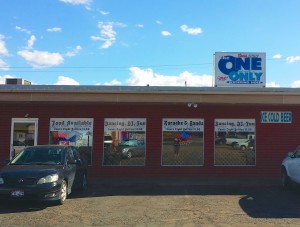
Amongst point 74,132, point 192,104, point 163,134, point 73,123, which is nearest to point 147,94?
point 192,104

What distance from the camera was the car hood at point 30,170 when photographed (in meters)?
10.6

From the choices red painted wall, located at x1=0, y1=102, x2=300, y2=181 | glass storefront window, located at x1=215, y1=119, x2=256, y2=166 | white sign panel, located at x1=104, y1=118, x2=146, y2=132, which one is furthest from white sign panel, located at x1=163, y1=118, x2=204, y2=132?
white sign panel, located at x1=104, y1=118, x2=146, y2=132

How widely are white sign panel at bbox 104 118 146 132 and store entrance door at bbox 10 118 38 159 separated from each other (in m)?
2.94

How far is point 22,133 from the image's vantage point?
17.6m

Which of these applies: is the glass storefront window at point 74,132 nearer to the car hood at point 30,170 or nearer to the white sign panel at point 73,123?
the white sign panel at point 73,123

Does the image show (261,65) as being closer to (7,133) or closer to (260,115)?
(260,115)

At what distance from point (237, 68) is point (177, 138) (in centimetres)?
371

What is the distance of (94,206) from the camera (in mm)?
10883

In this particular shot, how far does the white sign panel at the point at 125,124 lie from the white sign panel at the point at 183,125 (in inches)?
38.1

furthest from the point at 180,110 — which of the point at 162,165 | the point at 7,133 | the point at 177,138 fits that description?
the point at 7,133

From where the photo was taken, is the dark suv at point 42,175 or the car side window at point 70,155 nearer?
the dark suv at point 42,175

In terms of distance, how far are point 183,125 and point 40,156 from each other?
699cm

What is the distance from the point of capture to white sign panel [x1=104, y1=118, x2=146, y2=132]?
17469mm

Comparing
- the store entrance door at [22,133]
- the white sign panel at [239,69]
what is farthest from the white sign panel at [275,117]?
the store entrance door at [22,133]
